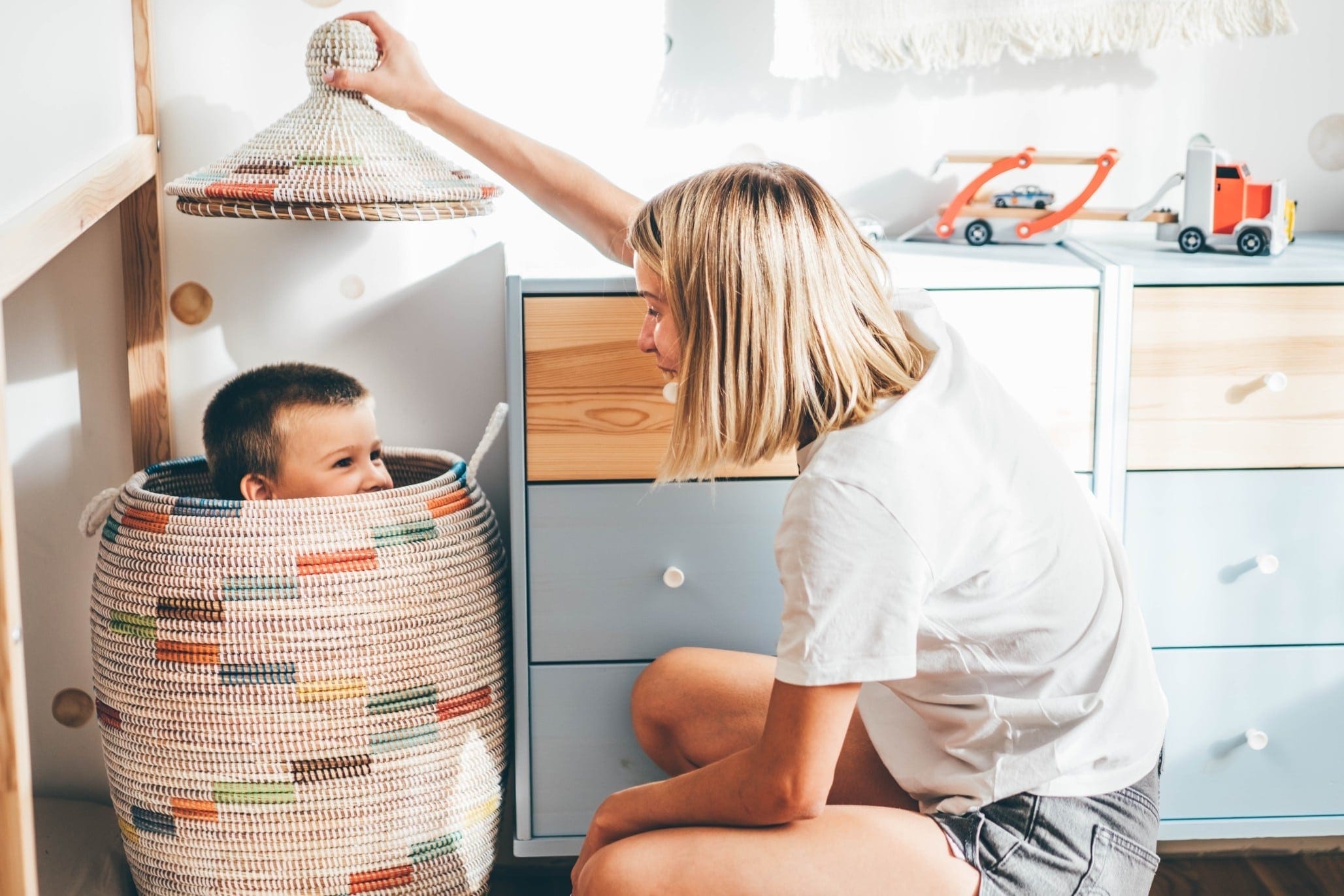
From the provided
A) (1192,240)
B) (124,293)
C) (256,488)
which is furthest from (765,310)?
(124,293)

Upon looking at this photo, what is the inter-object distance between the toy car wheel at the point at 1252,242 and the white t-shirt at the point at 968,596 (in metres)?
0.54

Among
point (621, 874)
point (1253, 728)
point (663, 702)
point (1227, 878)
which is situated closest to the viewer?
point (621, 874)

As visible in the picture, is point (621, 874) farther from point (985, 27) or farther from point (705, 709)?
point (985, 27)

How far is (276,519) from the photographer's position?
1.19 metres

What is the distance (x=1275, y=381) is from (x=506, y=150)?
878mm

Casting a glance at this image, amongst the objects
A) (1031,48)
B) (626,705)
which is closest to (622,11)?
(1031,48)

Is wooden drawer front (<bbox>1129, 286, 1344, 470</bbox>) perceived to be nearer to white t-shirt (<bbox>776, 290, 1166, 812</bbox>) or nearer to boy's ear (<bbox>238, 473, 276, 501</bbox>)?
white t-shirt (<bbox>776, 290, 1166, 812</bbox>)

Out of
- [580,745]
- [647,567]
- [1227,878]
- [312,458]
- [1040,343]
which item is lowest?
[1227,878]

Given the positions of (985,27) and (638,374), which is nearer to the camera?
(638,374)

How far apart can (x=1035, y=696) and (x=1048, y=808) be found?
0.09 meters

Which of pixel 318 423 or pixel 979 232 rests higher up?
pixel 979 232

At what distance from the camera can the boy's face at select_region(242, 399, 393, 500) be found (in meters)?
1.32

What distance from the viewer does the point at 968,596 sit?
0.97 meters

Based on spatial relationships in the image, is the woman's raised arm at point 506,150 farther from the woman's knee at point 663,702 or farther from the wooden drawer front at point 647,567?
the woman's knee at point 663,702
